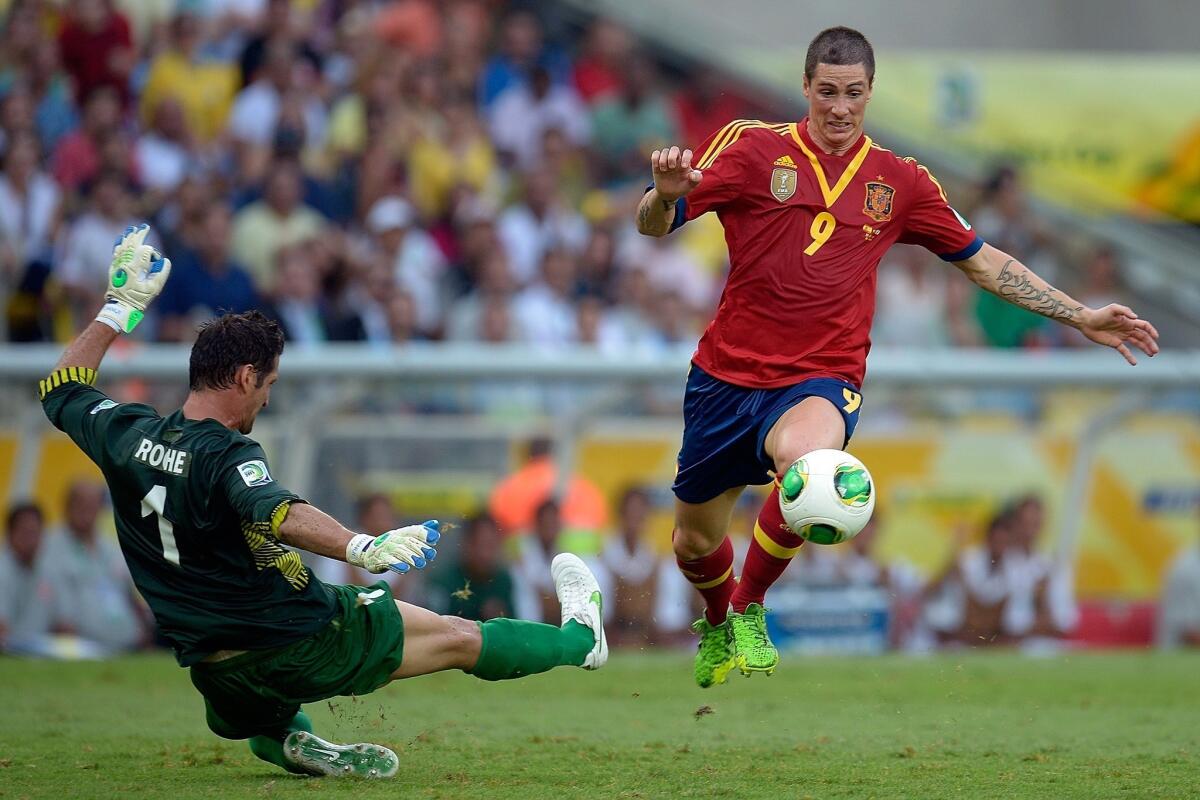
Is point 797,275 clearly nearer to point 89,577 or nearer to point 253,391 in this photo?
point 253,391

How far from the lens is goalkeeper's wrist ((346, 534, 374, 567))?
5449mm

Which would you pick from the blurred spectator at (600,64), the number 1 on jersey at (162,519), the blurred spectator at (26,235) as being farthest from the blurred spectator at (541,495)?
the number 1 on jersey at (162,519)

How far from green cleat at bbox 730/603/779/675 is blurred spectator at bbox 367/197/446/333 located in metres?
6.55

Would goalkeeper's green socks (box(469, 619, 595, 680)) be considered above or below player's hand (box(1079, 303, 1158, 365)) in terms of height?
below

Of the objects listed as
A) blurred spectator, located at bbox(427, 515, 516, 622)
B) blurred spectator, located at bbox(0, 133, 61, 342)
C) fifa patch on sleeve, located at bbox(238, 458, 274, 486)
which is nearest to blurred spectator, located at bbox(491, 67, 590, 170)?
blurred spectator, located at bbox(0, 133, 61, 342)

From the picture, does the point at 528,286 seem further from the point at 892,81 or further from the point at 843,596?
the point at 892,81

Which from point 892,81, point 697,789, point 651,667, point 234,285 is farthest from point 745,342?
point 892,81

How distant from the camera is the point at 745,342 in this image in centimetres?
743

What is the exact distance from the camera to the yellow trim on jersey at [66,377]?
21.1 ft

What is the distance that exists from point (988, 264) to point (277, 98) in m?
8.83

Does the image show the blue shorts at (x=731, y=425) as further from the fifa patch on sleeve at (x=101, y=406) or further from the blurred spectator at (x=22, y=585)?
the blurred spectator at (x=22, y=585)

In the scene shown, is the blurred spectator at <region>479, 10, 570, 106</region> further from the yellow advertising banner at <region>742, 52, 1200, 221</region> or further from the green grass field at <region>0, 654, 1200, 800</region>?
the green grass field at <region>0, 654, 1200, 800</region>

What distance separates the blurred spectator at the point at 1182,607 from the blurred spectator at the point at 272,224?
763 centimetres

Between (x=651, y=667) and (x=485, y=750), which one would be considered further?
(x=651, y=667)
